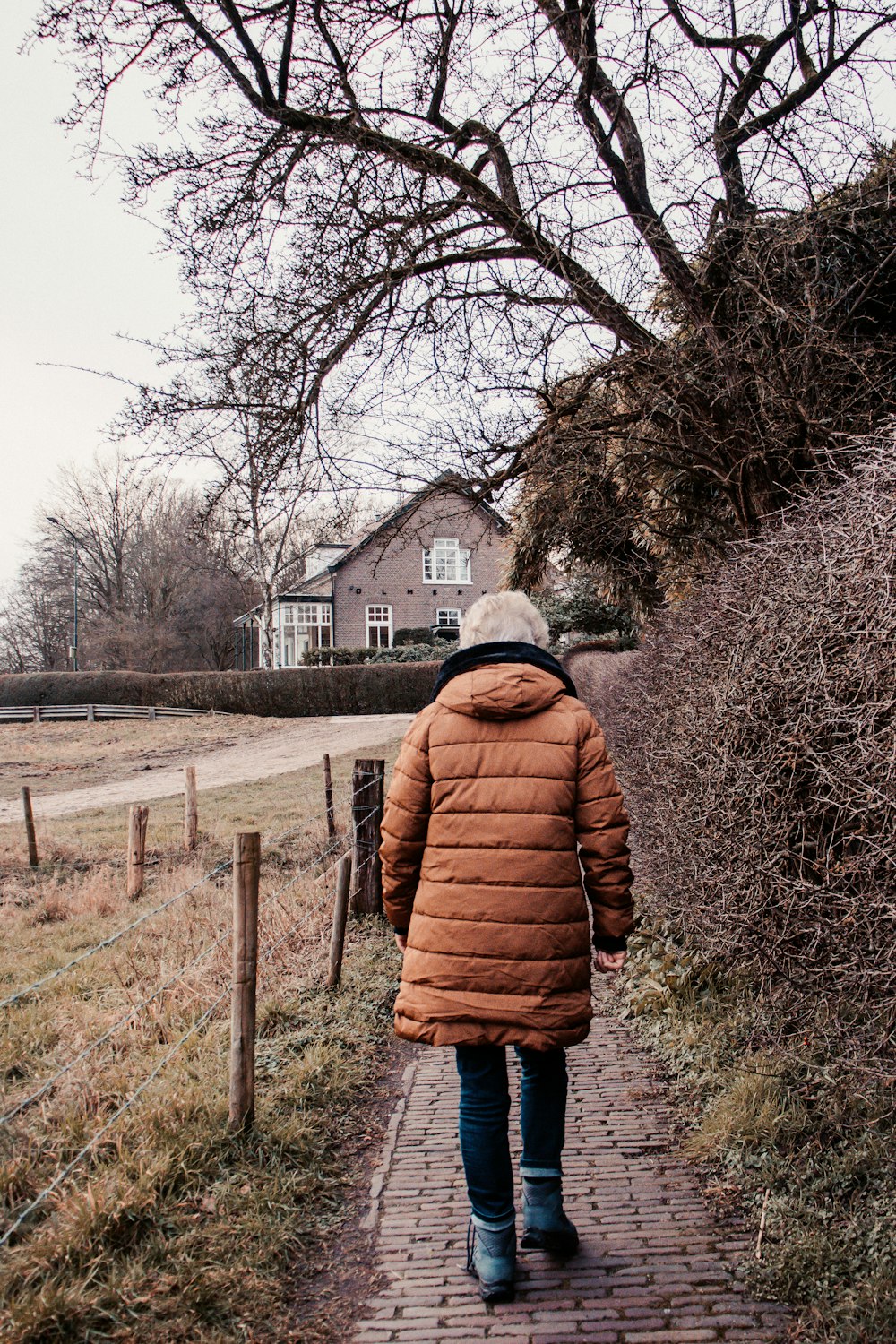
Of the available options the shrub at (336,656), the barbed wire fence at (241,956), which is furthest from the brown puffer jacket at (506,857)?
the shrub at (336,656)

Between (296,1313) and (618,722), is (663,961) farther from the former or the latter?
(296,1313)

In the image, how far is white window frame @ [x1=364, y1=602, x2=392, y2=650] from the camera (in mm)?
39344

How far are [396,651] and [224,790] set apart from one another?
19.9m

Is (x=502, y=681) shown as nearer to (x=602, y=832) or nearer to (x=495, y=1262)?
(x=602, y=832)

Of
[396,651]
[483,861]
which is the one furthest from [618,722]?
[396,651]

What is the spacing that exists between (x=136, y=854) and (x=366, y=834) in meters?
3.13

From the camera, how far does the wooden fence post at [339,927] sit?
5078 mm

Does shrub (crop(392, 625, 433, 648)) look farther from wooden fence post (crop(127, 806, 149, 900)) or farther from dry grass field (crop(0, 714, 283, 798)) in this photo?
wooden fence post (crop(127, 806, 149, 900))

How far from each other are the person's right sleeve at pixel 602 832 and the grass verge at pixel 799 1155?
2.45 feet

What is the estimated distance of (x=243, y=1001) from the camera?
345 cm

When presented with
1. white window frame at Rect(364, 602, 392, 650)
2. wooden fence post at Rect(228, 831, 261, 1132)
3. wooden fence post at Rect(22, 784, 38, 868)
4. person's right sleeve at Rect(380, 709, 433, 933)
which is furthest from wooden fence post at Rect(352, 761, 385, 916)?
white window frame at Rect(364, 602, 392, 650)

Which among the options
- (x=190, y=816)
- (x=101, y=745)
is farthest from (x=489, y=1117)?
(x=101, y=745)

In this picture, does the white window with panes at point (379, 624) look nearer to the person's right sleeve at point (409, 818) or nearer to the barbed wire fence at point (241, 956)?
the barbed wire fence at point (241, 956)

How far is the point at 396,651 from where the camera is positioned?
→ 35.4 metres
